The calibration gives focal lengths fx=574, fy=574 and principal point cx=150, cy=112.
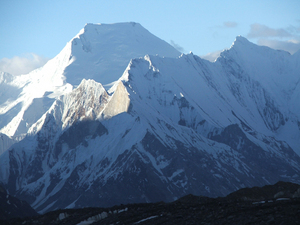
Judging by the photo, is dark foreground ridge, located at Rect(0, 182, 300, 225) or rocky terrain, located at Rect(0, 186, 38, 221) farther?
rocky terrain, located at Rect(0, 186, 38, 221)

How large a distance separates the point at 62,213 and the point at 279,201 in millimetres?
30923

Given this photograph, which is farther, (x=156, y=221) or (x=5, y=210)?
(x=5, y=210)

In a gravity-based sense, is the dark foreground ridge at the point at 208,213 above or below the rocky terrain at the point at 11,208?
below

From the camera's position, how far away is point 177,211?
58500 mm

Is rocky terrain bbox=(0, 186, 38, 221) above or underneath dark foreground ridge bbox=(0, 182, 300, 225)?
above

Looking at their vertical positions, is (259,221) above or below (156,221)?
below

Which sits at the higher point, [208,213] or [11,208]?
[11,208]

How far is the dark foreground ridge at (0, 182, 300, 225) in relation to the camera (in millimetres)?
48156

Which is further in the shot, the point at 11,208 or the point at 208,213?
the point at 11,208

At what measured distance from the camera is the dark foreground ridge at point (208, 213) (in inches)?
1896

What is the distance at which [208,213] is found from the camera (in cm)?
5359

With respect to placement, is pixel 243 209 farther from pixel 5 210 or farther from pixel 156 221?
pixel 5 210

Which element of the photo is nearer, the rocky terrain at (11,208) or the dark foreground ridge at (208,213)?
the dark foreground ridge at (208,213)

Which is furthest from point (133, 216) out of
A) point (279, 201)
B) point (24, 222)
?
point (24, 222)
